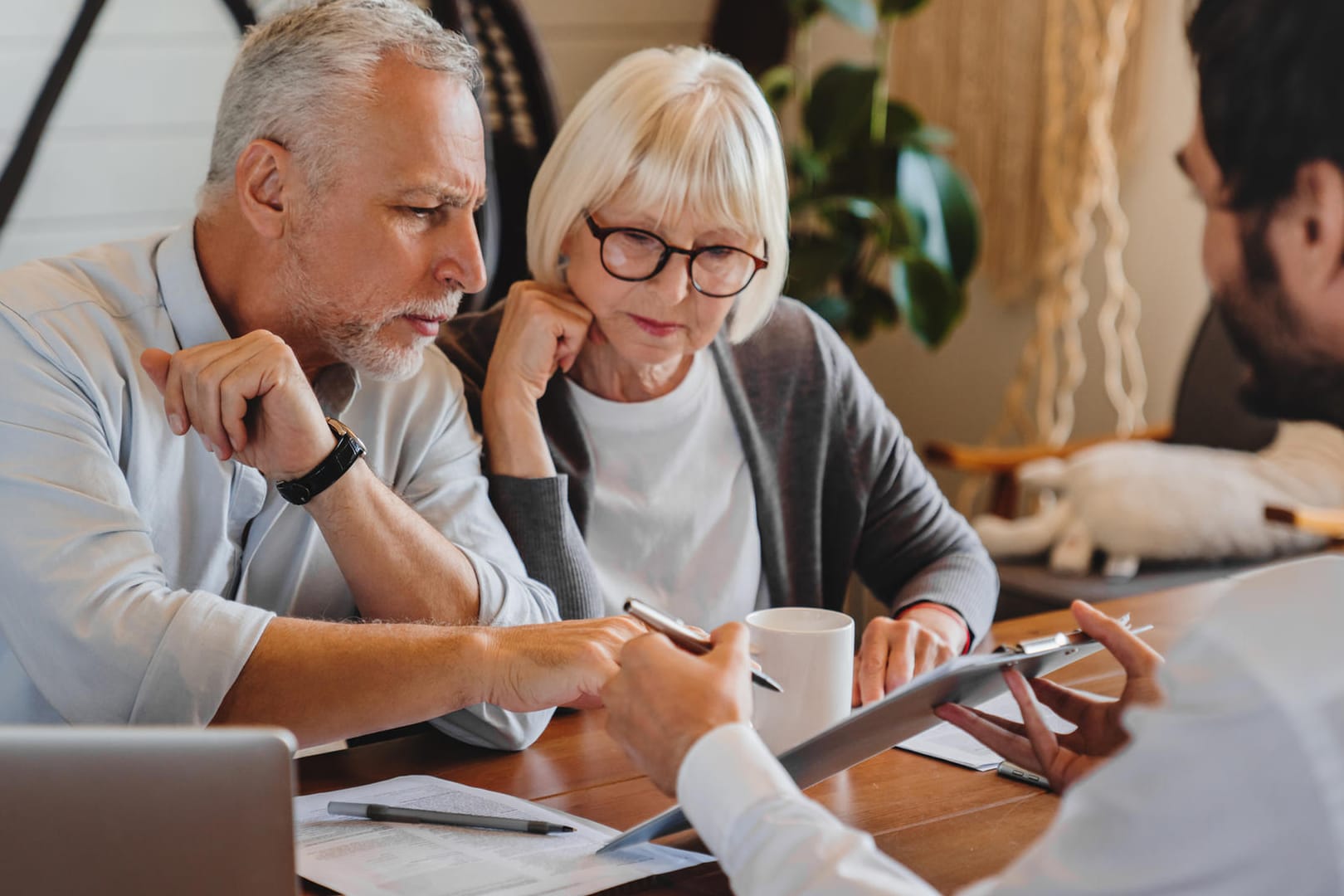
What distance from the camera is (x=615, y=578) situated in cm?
170

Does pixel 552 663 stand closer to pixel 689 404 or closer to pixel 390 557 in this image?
pixel 390 557

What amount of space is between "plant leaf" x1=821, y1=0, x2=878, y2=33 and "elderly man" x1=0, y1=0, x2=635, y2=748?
196 cm

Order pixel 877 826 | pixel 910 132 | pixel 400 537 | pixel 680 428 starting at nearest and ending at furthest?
pixel 877 826 → pixel 400 537 → pixel 680 428 → pixel 910 132

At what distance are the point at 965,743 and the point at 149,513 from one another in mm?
808

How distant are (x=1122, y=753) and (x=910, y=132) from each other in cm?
291

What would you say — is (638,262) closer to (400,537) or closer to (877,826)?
(400,537)

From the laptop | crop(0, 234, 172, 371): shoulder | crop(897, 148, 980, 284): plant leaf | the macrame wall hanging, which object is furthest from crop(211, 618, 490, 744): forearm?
the macrame wall hanging

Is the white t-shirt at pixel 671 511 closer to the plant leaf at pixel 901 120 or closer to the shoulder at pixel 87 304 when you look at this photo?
the shoulder at pixel 87 304

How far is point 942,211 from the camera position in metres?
3.35

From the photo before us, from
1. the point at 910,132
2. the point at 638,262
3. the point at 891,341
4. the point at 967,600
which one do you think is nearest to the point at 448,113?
the point at 638,262

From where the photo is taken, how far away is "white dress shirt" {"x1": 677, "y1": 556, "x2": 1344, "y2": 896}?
616 mm

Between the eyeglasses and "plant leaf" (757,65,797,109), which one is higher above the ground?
the eyeglasses

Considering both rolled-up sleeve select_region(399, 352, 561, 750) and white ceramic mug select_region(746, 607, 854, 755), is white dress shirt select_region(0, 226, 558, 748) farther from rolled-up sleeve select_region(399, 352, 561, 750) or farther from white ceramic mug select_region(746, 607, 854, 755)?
white ceramic mug select_region(746, 607, 854, 755)

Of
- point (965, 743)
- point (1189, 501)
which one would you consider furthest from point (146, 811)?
point (1189, 501)
